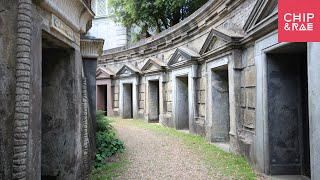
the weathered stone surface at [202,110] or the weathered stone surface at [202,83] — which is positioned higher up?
the weathered stone surface at [202,83]

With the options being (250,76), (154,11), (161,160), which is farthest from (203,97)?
(154,11)

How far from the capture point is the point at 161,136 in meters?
9.73

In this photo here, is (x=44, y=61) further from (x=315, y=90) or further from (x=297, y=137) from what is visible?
(x=297, y=137)

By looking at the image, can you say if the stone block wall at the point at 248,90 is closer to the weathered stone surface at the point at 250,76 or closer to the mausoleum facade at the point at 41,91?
the weathered stone surface at the point at 250,76

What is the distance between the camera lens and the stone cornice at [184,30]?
775 cm

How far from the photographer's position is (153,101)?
1423 cm

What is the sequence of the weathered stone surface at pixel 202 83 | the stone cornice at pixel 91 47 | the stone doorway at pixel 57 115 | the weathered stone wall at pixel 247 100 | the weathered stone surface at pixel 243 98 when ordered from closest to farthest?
the stone doorway at pixel 57 115 < the stone cornice at pixel 91 47 < the weathered stone wall at pixel 247 100 < the weathered stone surface at pixel 243 98 < the weathered stone surface at pixel 202 83

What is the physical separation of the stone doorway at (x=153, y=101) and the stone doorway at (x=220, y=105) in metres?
6.08

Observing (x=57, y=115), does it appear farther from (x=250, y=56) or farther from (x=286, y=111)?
(x=250, y=56)

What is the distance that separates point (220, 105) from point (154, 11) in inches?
361

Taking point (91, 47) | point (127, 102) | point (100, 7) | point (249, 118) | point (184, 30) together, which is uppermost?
point (100, 7)

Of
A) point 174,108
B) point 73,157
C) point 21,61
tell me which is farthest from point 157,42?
point 21,61

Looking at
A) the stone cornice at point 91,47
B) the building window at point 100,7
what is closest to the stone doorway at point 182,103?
the stone cornice at point 91,47

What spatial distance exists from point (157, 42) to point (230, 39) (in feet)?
21.9
